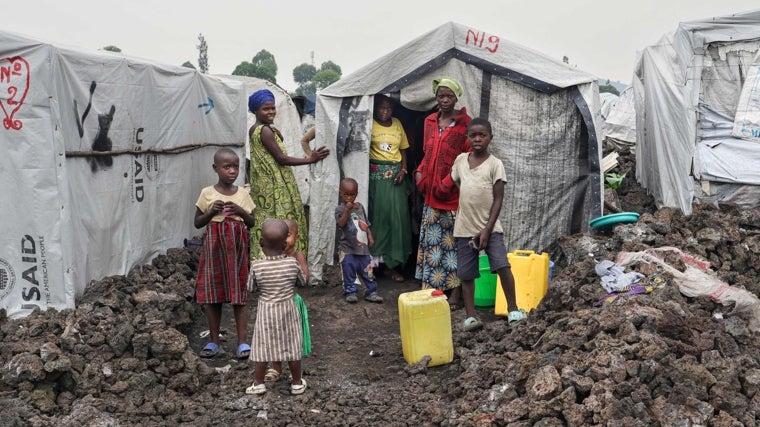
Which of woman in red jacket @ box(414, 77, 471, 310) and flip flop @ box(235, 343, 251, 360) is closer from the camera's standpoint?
flip flop @ box(235, 343, 251, 360)

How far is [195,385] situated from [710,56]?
5.70 m

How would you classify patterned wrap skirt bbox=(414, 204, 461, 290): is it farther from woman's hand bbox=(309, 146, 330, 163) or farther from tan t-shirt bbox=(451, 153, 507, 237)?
woman's hand bbox=(309, 146, 330, 163)

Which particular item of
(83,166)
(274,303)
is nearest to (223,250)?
(274,303)

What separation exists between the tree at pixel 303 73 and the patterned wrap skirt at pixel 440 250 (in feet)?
293

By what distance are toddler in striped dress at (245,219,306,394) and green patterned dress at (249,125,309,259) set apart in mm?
1935

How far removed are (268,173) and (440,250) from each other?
5.38 ft

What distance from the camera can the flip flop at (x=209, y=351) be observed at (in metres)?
4.51

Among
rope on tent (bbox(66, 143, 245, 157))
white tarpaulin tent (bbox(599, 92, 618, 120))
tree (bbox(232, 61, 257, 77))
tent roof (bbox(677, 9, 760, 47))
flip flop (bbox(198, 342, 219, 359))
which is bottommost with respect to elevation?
flip flop (bbox(198, 342, 219, 359))

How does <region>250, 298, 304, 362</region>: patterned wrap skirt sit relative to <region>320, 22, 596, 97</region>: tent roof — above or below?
below

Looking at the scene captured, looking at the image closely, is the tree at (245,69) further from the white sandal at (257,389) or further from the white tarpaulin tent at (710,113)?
the white sandal at (257,389)

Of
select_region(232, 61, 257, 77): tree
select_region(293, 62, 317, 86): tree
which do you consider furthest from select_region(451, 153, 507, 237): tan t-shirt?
select_region(293, 62, 317, 86): tree

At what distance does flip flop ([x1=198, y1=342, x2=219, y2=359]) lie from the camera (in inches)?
177

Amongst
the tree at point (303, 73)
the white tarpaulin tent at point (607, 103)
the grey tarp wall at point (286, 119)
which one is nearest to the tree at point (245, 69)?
the tree at point (303, 73)

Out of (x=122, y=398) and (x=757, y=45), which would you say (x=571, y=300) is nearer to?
(x=122, y=398)
